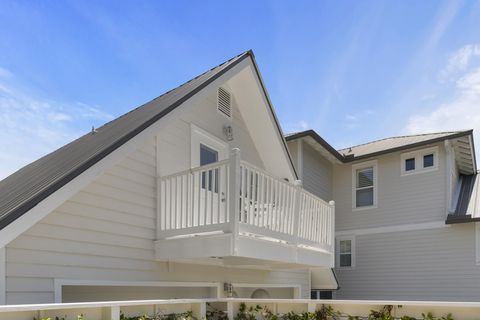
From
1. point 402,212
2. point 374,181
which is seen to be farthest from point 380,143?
point 402,212

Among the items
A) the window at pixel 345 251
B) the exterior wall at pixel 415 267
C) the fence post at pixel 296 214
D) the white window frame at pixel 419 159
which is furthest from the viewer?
the window at pixel 345 251

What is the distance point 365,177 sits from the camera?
46.2 ft

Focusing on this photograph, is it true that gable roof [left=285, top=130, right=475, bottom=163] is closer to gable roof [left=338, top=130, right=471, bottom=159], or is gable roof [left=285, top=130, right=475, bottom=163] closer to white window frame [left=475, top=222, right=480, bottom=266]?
gable roof [left=338, top=130, right=471, bottom=159]

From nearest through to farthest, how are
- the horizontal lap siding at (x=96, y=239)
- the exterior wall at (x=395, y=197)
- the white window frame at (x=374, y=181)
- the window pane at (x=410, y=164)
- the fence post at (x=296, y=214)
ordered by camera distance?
1. the horizontal lap siding at (x=96, y=239)
2. the fence post at (x=296, y=214)
3. the exterior wall at (x=395, y=197)
4. the window pane at (x=410, y=164)
5. the white window frame at (x=374, y=181)

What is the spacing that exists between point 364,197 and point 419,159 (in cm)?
210

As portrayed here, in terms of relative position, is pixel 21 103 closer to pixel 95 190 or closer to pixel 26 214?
pixel 95 190

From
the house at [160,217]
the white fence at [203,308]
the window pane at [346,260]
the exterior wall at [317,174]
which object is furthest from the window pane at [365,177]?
the white fence at [203,308]

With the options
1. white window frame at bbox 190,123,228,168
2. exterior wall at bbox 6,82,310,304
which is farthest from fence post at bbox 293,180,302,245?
white window frame at bbox 190,123,228,168

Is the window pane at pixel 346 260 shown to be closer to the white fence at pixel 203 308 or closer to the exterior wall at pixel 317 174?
the exterior wall at pixel 317 174

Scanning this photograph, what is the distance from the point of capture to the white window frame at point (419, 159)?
1265cm

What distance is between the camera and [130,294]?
612 cm

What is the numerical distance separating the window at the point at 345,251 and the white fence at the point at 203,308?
28.2 feet

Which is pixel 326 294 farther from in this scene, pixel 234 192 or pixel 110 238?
pixel 110 238

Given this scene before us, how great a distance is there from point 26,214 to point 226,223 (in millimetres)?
2362
